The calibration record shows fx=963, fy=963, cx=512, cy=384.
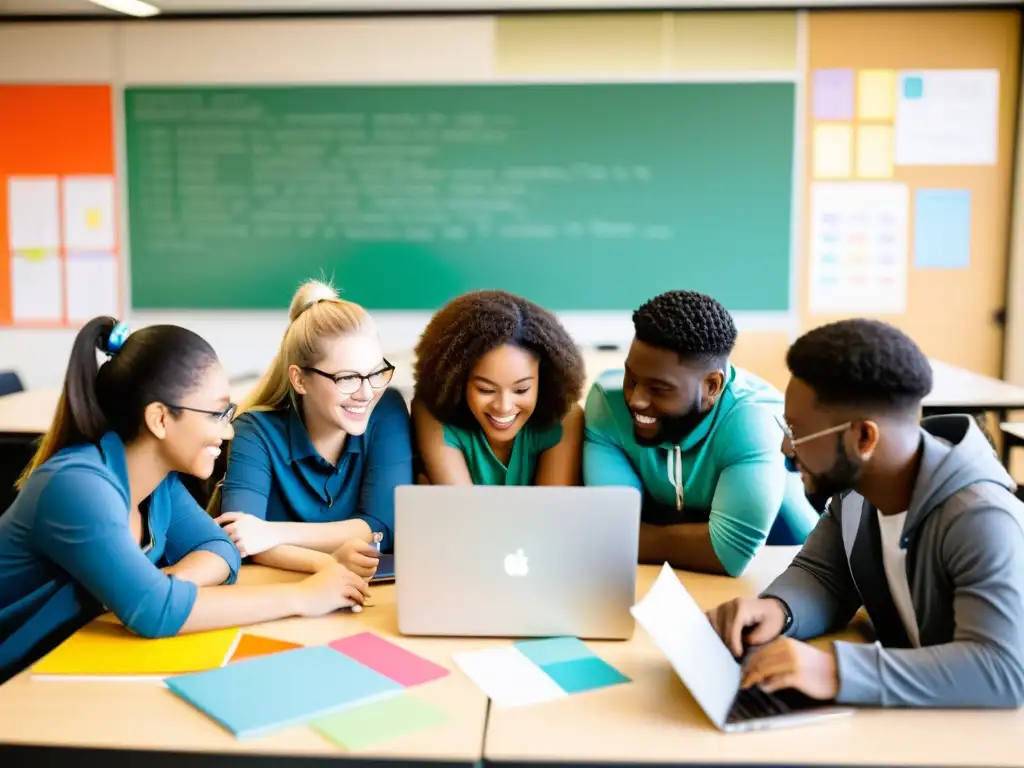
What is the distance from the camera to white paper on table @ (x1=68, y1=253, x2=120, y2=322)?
16.8 feet

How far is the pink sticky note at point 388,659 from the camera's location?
4.66 feet

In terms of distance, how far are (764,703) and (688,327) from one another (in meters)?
0.79

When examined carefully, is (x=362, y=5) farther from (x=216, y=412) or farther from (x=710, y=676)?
(x=710, y=676)

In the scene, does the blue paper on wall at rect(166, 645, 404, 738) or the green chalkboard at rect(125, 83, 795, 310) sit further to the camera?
the green chalkboard at rect(125, 83, 795, 310)

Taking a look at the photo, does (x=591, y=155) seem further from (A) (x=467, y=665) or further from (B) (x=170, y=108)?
(A) (x=467, y=665)

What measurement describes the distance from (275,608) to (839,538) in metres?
0.97

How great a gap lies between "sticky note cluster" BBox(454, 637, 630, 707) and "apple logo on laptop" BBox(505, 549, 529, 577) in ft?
0.38

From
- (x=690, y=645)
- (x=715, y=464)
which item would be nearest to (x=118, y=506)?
(x=690, y=645)

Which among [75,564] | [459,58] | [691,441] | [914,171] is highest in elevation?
[459,58]

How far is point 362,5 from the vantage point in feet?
15.8

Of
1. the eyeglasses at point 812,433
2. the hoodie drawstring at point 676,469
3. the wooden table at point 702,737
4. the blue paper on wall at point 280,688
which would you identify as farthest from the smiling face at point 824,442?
the blue paper on wall at point 280,688

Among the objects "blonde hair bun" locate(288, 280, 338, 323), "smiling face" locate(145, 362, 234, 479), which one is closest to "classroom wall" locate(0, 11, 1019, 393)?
"blonde hair bun" locate(288, 280, 338, 323)

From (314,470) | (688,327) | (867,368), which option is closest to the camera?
(867,368)

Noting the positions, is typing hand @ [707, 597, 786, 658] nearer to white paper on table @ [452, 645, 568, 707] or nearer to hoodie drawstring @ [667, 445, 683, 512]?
white paper on table @ [452, 645, 568, 707]
